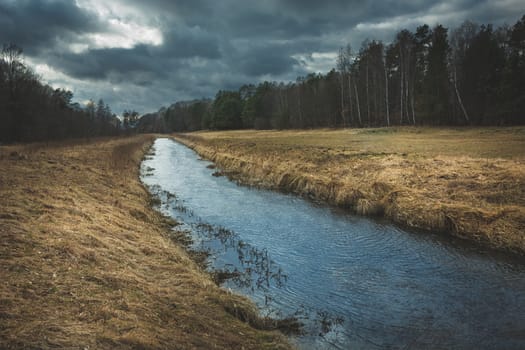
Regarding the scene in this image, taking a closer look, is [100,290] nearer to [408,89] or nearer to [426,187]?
[426,187]

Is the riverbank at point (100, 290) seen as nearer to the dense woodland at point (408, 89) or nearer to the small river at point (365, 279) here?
the small river at point (365, 279)

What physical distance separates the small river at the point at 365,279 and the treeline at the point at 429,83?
43.6 metres

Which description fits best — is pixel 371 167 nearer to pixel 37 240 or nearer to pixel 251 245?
pixel 251 245

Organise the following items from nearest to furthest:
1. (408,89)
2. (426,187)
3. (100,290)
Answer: (100,290)
(426,187)
(408,89)

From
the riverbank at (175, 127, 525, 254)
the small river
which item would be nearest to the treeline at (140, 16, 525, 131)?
the riverbank at (175, 127, 525, 254)

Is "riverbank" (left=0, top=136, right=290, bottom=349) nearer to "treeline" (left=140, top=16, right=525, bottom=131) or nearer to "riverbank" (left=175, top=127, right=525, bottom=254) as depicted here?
"riverbank" (left=175, top=127, right=525, bottom=254)

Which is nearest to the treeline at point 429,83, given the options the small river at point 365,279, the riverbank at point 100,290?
the small river at point 365,279

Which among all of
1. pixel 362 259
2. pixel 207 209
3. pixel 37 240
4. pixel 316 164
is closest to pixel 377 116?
pixel 316 164

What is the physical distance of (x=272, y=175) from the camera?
923 inches

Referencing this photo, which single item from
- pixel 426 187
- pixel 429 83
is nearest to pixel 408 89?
pixel 429 83

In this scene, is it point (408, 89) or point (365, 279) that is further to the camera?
point (408, 89)

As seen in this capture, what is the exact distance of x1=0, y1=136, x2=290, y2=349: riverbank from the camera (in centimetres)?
461

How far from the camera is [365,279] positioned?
350 inches

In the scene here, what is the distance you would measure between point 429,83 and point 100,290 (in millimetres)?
57551
